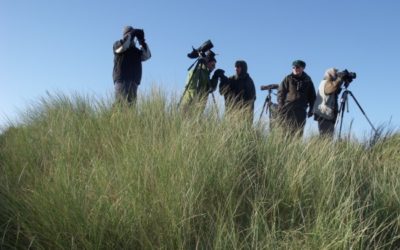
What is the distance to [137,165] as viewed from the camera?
327cm

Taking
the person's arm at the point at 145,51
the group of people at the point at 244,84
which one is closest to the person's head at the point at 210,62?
the group of people at the point at 244,84

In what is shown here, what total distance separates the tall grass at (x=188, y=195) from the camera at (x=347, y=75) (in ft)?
11.4

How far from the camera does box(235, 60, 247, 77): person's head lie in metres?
7.79

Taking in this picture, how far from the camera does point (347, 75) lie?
25.3ft

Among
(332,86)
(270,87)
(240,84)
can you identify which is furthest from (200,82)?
(332,86)

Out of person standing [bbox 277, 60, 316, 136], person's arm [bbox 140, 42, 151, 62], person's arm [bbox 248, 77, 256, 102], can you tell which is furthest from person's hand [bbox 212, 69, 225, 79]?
person's arm [bbox 140, 42, 151, 62]

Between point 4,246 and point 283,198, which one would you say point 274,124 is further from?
point 4,246

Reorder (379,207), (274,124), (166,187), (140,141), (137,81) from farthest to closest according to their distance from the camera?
(137,81)
(274,124)
(140,141)
(379,207)
(166,187)

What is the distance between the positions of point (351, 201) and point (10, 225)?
2.17m

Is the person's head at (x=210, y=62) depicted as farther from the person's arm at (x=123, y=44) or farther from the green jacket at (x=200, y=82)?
the person's arm at (x=123, y=44)

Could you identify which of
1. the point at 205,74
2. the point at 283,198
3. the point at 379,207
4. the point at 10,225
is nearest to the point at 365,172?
the point at 379,207

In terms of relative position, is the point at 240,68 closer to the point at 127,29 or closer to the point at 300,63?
the point at 300,63

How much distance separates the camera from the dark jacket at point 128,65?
23.2 ft

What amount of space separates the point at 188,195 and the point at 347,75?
5.44m
